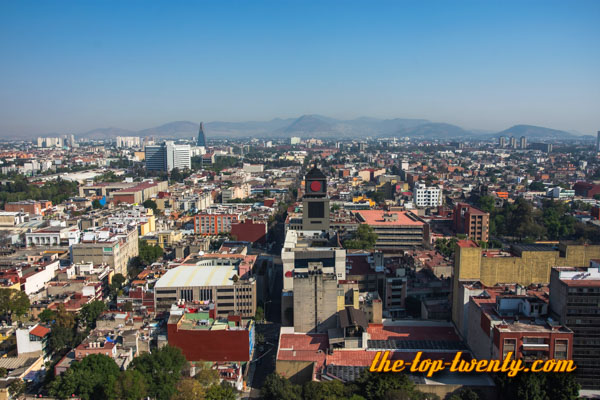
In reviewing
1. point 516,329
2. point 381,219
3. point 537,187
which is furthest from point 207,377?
point 537,187

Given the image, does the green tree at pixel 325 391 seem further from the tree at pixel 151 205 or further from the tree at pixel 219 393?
the tree at pixel 151 205

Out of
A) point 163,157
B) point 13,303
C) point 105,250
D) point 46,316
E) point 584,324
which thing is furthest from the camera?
point 163,157

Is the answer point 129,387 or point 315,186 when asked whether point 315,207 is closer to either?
point 315,186

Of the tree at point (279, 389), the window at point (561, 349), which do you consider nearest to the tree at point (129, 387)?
the tree at point (279, 389)

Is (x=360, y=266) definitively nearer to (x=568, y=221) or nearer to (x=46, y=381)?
(x=46, y=381)

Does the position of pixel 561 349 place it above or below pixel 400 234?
above

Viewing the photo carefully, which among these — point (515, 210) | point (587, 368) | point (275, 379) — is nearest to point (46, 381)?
point (275, 379)

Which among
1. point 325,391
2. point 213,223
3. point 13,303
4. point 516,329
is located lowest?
point 325,391

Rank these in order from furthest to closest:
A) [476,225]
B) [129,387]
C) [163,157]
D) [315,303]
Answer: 1. [163,157]
2. [476,225]
3. [315,303]
4. [129,387]

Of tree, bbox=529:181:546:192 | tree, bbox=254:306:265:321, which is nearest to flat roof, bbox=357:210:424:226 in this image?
tree, bbox=254:306:265:321
